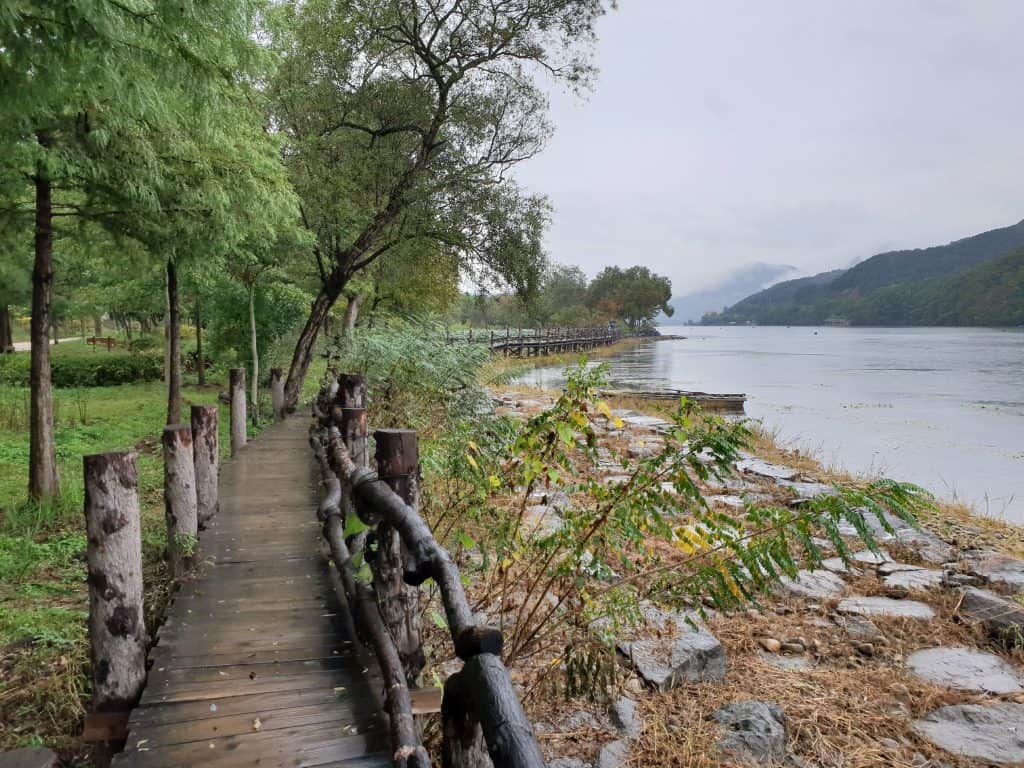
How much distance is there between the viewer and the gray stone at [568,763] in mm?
3040

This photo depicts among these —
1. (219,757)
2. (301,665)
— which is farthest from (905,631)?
(219,757)

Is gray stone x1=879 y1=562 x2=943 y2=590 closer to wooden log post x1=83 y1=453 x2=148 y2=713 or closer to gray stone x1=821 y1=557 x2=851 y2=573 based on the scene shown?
gray stone x1=821 y1=557 x2=851 y2=573

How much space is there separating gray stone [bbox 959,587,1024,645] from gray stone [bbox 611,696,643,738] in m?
3.12

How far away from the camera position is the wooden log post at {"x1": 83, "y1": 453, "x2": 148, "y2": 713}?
297 centimetres

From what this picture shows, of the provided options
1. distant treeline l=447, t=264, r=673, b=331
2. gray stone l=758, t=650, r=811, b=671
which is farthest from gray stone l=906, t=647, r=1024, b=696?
distant treeline l=447, t=264, r=673, b=331

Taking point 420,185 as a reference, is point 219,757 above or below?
below

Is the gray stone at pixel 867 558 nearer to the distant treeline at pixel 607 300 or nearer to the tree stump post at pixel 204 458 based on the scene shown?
the tree stump post at pixel 204 458

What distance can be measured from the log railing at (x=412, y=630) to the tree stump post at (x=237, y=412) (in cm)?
556

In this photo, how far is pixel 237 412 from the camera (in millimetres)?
9219

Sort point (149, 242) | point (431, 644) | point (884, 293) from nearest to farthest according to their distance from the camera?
1. point (431, 644)
2. point (149, 242)
3. point (884, 293)

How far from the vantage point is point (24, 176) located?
5734 mm

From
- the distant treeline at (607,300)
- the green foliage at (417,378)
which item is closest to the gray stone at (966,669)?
the green foliage at (417,378)

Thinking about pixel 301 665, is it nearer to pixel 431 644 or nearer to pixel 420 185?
pixel 431 644

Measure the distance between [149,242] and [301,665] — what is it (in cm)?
561
